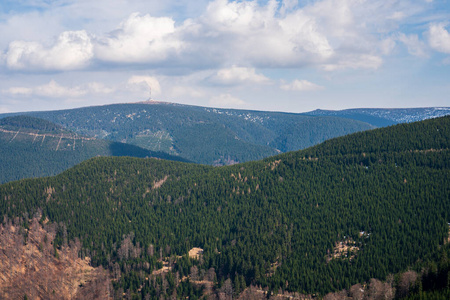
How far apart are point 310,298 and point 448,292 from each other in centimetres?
5688

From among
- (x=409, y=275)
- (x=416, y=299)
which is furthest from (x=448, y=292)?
(x=409, y=275)

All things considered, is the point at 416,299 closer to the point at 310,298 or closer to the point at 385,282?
the point at 385,282

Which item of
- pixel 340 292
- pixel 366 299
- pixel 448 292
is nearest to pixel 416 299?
pixel 448 292

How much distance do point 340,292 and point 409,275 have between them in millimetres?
28867

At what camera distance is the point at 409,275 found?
606ft

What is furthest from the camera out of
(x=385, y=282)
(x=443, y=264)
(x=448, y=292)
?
(x=385, y=282)

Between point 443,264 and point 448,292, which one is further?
point 443,264

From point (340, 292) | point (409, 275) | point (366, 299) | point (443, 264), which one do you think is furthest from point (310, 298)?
point (443, 264)

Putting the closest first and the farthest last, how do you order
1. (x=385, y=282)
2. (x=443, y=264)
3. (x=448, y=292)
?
(x=448, y=292) → (x=443, y=264) → (x=385, y=282)

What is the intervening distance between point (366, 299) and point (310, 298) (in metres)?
24.7

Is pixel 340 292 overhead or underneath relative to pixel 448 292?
underneath

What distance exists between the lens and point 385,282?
195m

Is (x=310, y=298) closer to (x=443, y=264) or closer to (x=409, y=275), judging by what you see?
(x=409, y=275)

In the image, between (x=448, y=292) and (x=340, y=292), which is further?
(x=340, y=292)
